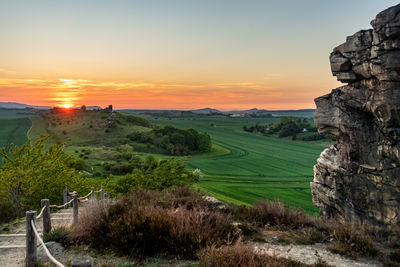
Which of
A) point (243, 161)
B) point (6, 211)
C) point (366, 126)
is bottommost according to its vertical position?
point (243, 161)

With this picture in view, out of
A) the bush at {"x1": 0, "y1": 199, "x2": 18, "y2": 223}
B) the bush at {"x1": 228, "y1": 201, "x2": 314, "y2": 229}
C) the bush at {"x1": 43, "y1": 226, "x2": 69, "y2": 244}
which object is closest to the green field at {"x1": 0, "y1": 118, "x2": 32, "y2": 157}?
the bush at {"x1": 0, "y1": 199, "x2": 18, "y2": 223}

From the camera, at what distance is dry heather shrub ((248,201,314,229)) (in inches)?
448

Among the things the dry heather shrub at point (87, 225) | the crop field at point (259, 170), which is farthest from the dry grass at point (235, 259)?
the crop field at point (259, 170)

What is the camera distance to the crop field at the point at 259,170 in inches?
2009

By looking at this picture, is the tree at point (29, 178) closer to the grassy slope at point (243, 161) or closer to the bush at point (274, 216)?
the bush at point (274, 216)

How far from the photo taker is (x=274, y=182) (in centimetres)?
6462

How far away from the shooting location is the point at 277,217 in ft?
38.8

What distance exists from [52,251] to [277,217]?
319 inches

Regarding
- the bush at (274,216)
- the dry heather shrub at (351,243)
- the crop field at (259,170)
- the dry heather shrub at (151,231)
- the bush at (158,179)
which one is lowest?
the crop field at (259,170)

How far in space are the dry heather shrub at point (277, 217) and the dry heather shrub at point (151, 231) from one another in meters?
2.89

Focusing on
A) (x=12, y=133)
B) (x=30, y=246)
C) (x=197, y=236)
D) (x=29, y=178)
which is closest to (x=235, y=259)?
(x=197, y=236)

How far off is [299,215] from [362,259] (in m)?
3.65

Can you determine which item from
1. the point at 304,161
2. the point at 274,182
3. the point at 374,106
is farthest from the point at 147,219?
the point at 304,161

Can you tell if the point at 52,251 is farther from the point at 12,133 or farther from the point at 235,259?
the point at 12,133
